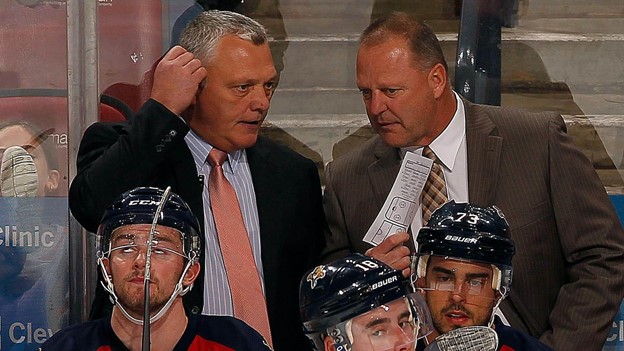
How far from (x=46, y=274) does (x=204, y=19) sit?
43.0 inches

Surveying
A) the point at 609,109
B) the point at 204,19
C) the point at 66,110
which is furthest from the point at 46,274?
the point at 609,109

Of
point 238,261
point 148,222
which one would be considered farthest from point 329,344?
point 238,261

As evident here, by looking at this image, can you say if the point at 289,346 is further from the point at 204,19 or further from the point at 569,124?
the point at 569,124

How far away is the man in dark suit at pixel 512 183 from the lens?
3246mm

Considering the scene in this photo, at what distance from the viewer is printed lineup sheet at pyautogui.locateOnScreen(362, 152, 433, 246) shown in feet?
10.7

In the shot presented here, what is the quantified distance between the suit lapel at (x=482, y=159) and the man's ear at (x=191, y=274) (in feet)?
2.58

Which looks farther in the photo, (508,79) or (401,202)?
(508,79)

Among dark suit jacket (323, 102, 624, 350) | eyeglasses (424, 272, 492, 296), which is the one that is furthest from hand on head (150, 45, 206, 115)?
eyeglasses (424, 272, 492, 296)

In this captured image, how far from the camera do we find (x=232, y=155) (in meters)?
3.35

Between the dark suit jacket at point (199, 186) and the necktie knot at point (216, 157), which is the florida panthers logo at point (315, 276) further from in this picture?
the necktie knot at point (216, 157)

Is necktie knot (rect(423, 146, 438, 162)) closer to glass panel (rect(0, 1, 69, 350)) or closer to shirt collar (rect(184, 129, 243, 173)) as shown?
shirt collar (rect(184, 129, 243, 173))

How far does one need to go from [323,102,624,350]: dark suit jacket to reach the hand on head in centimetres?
53

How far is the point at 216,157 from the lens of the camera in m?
3.32

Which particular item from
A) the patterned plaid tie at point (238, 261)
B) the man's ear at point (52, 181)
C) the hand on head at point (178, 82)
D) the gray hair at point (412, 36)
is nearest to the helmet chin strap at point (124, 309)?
the patterned plaid tie at point (238, 261)
